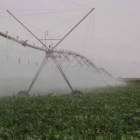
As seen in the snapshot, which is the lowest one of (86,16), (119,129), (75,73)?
(119,129)

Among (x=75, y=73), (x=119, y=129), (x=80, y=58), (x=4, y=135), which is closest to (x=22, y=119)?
(x=4, y=135)

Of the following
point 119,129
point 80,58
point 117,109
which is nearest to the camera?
point 119,129

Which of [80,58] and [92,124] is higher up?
[80,58]

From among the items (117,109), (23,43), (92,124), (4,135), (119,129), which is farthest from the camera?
(23,43)

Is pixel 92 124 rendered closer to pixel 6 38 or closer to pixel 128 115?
pixel 128 115

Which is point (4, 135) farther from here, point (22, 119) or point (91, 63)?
point (91, 63)

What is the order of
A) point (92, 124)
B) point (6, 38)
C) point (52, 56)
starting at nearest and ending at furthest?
point (92, 124) < point (6, 38) < point (52, 56)

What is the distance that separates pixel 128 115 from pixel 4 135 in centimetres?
553

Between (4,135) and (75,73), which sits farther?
(75,73)

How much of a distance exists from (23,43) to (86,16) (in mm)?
7416

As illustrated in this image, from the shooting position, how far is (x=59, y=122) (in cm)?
1034

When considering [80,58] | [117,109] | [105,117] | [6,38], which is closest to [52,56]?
[6,38]

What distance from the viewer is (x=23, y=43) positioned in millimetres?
29391

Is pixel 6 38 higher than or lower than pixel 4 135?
higher
